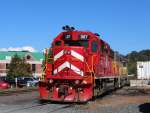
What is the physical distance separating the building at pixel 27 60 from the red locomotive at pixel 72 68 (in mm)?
88426

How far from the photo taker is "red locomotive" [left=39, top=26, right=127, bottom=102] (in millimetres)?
20306

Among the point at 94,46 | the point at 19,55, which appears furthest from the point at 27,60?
the point at 94,46

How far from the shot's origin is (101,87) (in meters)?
23.8

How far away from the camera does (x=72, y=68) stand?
68.9 ft

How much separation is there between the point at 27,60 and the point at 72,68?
305 feet

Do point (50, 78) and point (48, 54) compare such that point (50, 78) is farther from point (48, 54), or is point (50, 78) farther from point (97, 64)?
point (97, 64)

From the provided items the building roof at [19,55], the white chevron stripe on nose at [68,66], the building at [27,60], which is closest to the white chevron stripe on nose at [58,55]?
the white chevron stripe on nose at [68,66]

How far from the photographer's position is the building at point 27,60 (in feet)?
360

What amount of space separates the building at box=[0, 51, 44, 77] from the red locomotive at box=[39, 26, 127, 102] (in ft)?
290

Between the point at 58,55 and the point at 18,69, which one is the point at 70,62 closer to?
the point at 58,55

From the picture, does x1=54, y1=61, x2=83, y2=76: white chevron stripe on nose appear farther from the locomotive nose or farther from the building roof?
the building roof

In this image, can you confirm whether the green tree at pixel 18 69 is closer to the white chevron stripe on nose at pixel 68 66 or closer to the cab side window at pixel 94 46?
the cab side window at pixel 94 46

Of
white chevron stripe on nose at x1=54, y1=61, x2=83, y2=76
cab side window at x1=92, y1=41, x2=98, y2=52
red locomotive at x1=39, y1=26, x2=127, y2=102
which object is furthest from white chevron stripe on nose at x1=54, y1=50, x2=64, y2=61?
cab side window at x1=92, y1=41, x2=98, y2=52

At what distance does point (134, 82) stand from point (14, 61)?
54.5 meters
